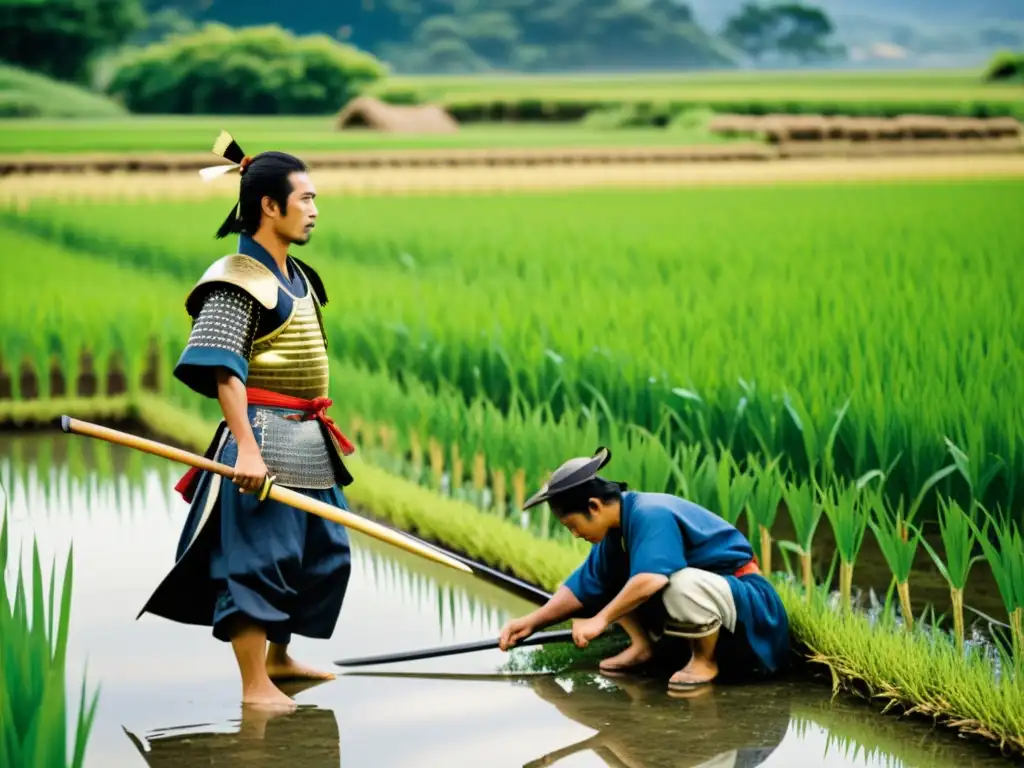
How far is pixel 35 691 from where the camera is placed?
2.82m

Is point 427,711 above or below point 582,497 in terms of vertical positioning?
below

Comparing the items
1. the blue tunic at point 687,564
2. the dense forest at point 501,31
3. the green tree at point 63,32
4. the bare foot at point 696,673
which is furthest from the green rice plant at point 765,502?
the dense forest at point 501,31

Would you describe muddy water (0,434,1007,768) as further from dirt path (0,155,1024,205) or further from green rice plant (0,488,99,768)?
dirt path (0,155,1024,205)

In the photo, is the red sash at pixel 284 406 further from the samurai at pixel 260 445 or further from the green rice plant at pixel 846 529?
the green rice plant at pixel 846 529

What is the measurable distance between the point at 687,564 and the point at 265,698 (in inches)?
39.1

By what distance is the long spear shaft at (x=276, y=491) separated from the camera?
3475 mm

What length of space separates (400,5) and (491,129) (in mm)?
29781

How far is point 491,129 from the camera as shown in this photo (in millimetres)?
46406

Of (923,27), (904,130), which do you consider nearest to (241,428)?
(904,130)

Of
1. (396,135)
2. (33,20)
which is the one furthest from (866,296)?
(33,20)

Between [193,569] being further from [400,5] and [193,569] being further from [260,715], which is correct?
[400,5]

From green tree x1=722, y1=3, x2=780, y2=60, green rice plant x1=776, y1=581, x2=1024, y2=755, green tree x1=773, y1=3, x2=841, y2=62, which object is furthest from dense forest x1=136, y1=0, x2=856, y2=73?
green rice plant x1=776, y1=581, x2=1024, y2=755

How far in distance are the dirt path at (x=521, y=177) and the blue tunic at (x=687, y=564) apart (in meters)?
19.5

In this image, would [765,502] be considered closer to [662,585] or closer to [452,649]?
[662,585]
